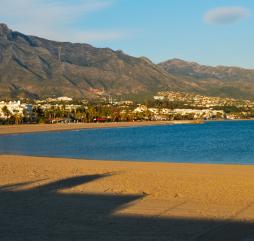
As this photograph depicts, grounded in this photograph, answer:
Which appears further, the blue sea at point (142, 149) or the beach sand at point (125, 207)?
the blue sea at point (142, 149)

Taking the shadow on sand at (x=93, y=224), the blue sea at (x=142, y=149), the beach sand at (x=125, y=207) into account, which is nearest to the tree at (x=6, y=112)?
the blue sea at (x=142, y=149)

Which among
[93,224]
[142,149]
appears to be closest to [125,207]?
[93,224]

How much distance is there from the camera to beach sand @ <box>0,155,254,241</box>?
35.6 ft

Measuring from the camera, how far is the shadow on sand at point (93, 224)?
10.5 meters

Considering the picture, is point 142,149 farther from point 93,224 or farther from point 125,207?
point 93,224

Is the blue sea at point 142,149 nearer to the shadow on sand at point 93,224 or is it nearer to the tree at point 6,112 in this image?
the shadow on sand at point 93,224

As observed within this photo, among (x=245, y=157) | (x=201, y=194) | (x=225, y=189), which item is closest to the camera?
(x=201, y=194)

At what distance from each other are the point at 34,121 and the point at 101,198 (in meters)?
116

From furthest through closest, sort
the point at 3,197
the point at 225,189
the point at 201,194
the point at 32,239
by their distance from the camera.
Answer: the point at 225,189, the point at 201,194, the point at 3,197, the point at 32,239

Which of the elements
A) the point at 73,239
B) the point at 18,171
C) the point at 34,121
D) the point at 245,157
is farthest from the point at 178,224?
the point at 34,121

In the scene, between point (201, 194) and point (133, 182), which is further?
point (133, 182)

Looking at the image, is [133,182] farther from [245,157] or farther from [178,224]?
[245,157]

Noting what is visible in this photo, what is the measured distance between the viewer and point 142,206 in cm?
1444

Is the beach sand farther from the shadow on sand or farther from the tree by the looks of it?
the tree
